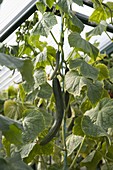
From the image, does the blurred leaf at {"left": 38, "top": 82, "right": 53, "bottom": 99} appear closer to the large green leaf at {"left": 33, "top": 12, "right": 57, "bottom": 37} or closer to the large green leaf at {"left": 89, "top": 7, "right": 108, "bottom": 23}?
the large green leaf at {"left": 33, "top": 12, "right": 57, "bottom": 37}

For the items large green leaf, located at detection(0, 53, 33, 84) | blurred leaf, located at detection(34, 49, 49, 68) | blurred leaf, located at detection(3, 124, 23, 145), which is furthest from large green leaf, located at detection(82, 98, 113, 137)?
large green leaf, located at detection(0, 53, 33, 84)

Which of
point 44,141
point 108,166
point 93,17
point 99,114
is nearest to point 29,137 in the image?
point 44,141

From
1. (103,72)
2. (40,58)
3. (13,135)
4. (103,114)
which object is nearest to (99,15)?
(103,72)

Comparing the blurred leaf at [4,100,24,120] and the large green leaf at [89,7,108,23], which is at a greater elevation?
the large green leaf at [89,7,108,23]

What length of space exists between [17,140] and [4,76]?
5.35 ft

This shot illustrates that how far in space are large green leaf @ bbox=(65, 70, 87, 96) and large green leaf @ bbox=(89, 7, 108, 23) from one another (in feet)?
1.01

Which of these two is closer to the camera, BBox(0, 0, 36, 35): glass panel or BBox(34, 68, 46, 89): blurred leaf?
BBox(34, 68, 46, 89): blurred leaf

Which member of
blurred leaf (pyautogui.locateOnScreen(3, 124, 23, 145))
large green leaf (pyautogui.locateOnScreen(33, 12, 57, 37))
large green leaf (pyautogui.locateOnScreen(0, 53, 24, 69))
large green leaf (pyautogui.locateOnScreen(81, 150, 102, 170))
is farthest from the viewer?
large green leaf (pyautogui.locateOnScreen(81, 150, 102, 170))

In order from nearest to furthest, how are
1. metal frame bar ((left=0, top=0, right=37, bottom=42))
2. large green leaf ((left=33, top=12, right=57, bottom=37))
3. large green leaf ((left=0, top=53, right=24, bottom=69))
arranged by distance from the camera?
large green leaf ((left=0, top=53, right=24, bottom=69))
large green leaf ((left=33, top=12, right=57, bottom=37))
metal frame bar ((left=0, top=0, right=37, bottom=42))

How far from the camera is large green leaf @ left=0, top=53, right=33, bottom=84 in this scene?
52 centimetres

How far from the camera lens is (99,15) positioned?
4.37ft

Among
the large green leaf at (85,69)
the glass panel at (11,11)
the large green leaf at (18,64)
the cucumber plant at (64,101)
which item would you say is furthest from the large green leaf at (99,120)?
the glass panel at (11,11)

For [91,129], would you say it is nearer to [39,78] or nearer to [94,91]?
[94,91]

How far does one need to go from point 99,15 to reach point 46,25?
1.02 feet
